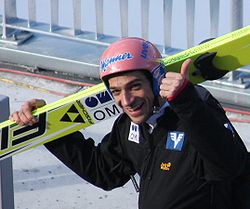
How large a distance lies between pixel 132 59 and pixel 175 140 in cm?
38

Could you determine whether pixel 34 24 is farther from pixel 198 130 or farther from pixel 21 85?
pixel 198 130

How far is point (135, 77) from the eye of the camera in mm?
4027

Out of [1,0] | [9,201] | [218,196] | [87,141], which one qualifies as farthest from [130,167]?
[1,0]

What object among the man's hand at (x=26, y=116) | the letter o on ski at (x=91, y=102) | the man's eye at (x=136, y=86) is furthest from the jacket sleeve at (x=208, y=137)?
the man's hand at (x=26, y=116)

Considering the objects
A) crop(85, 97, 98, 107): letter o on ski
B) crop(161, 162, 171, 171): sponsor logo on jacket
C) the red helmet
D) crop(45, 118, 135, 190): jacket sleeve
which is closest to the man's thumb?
the red helmet

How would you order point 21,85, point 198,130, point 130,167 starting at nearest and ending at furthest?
point 198,130
point 130,167
point 21,85

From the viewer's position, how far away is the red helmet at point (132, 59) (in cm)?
402

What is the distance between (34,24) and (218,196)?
4.22m

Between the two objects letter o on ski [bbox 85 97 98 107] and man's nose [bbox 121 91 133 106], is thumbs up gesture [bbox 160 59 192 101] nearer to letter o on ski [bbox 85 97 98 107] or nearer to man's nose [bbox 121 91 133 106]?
man's nose [bbox 121 91 133 106]

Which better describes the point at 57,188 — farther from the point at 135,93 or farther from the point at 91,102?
the point at 135,93

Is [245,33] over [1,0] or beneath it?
over

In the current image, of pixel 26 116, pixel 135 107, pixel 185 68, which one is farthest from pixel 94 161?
pixel 185 68

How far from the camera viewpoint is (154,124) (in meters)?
4.21

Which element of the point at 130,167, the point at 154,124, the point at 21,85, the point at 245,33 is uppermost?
the point at 245,33
